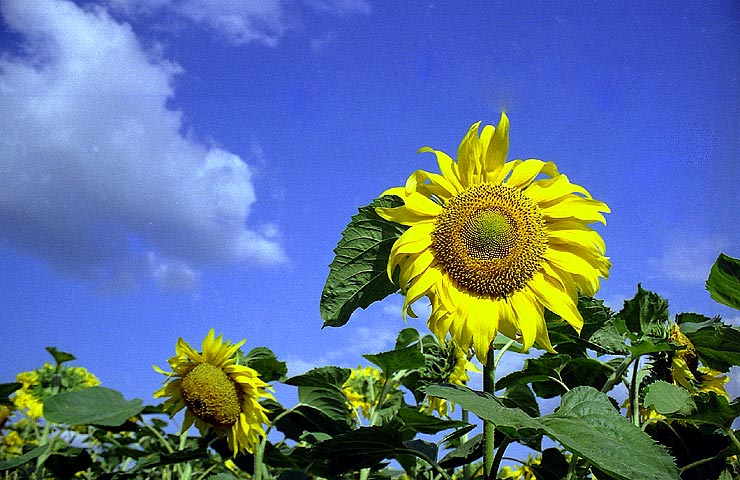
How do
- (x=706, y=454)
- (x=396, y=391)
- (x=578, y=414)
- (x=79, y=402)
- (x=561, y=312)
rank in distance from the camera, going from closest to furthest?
(x=578, y=414)
(x=561, y=312)
(x=706, y=454)
(x=79, y=402)
(x=396, y=391)

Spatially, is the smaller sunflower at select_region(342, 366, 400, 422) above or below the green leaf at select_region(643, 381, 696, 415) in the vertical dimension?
above

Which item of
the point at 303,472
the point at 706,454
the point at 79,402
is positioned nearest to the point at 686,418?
the point at 706,454

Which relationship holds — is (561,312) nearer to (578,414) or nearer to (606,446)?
(578,414)

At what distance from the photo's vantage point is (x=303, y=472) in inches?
81.4

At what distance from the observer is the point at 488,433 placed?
124 cm

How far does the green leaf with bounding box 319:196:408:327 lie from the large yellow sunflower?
4 cm

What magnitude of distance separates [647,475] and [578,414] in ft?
0.89

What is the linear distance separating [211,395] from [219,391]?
0.03 meters

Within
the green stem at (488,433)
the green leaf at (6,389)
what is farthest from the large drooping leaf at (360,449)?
the green leaf at (6,389)

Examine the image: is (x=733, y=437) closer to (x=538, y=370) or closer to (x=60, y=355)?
(x=538, y=370)

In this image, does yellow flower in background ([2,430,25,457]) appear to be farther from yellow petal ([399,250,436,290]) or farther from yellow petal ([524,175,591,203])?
yellow petal ([524,175,591,203])

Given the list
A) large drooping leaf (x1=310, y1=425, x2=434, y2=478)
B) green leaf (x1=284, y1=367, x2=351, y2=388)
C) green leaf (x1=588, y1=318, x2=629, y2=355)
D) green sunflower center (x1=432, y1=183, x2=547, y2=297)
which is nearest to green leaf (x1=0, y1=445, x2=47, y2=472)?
green leaf (x1=284, y1=367, x2=351, y2=388)

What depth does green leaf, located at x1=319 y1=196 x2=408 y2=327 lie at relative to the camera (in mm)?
1361

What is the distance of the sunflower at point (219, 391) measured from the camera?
7.36ft
